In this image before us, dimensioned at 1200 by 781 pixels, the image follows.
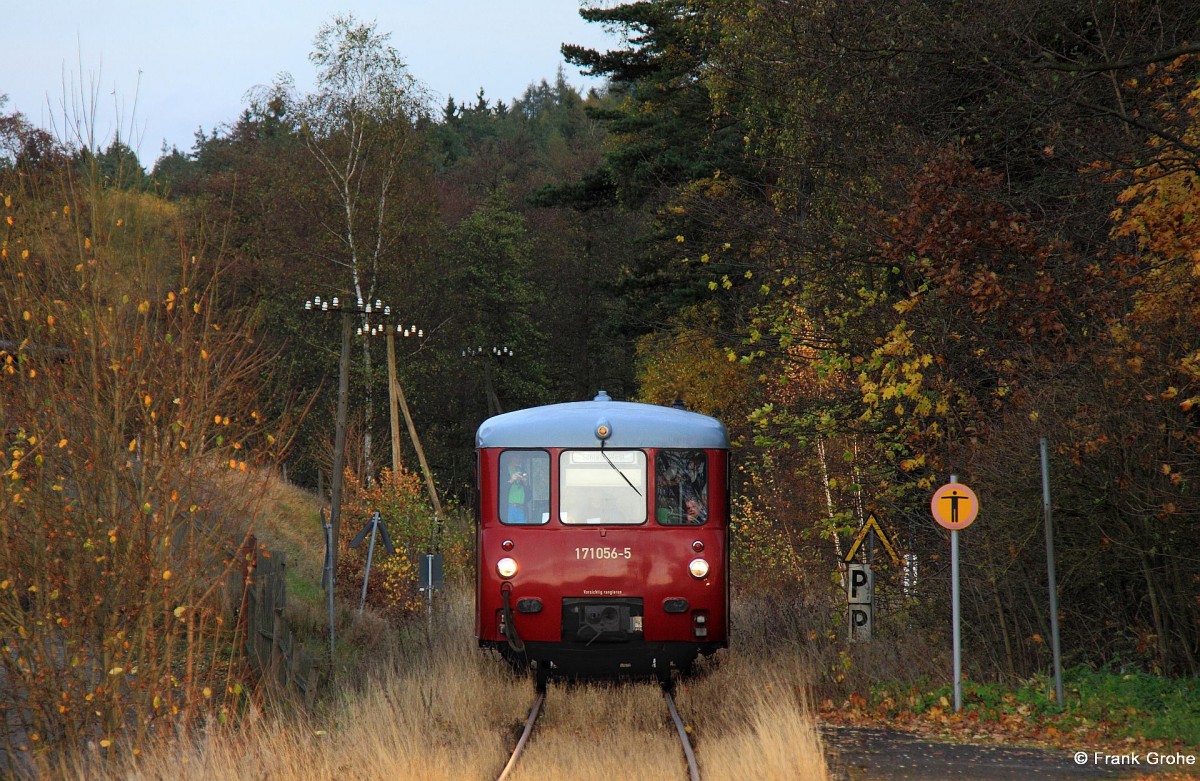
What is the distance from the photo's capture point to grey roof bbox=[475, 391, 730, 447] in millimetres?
12031

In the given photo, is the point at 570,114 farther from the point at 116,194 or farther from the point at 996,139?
the point at 116,194

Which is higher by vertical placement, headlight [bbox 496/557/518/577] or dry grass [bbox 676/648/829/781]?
headlight [bbox 496/557/518/577]

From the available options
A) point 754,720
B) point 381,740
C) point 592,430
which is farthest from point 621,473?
point 381,740


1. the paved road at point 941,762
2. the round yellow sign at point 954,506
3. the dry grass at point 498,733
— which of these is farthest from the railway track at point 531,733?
the round yellow sign at point 954,506

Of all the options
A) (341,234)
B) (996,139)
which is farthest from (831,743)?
(341,234)

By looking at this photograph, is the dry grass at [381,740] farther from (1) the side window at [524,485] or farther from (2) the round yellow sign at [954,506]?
(2) the round yellow sign at [954,506]

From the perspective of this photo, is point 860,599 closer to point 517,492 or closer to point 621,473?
point 621,473

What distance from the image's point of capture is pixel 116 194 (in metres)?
9.73

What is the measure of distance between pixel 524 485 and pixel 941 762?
4413mm

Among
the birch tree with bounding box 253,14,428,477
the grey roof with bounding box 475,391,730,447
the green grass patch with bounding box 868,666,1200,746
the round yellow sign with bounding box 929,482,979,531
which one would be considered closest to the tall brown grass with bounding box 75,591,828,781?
the green grass patch with bounding box 868,666,1200,746

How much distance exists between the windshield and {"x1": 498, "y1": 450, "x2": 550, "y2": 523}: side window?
151mm

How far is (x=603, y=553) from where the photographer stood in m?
11.9

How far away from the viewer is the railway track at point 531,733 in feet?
29.5

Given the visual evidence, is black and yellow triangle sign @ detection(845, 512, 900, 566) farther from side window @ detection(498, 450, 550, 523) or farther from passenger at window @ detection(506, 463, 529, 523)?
passenger at window @ detection(506, 463, 529, 523)
